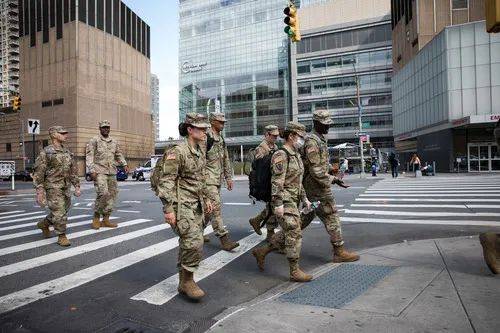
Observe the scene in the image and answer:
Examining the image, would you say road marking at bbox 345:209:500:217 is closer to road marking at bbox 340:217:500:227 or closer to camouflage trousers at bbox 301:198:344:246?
road marking at bbox 340:217:500:227

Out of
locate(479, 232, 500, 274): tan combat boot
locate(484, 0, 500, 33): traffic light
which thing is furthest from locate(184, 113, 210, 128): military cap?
locate(479, 232, 500, 274): tan combat boot

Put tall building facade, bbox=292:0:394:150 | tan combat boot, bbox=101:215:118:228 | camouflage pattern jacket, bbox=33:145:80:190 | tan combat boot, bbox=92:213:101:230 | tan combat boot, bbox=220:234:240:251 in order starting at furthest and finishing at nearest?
1. tall building facade, bbox=292:0:394:150
2. tan combat boot, bbox=101:215:118:228
3. tan combat boot, bbox=92:213:101:230
4. camouflage pattern jacket, bbox=33:145:80:190
5. tan combat boot, bbox=220:234:240:251

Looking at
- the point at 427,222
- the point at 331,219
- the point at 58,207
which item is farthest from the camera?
the point at 427,222

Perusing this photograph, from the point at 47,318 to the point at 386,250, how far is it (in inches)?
176

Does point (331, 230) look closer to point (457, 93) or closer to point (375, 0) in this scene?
point (457, 93)

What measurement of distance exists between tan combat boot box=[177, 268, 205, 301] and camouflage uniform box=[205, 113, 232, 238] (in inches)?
81.2

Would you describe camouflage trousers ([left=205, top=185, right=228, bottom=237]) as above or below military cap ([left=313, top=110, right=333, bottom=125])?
below

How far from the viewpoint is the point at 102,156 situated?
8.45 meters

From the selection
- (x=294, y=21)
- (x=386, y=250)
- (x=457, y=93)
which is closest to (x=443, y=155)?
(x=457, y=93)

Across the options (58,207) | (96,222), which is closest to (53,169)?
(58,207)

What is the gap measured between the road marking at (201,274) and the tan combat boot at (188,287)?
16cm

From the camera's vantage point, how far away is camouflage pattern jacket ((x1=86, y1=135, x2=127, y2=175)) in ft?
27.4

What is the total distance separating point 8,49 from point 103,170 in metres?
133

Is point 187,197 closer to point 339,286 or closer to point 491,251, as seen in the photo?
point 339,286
